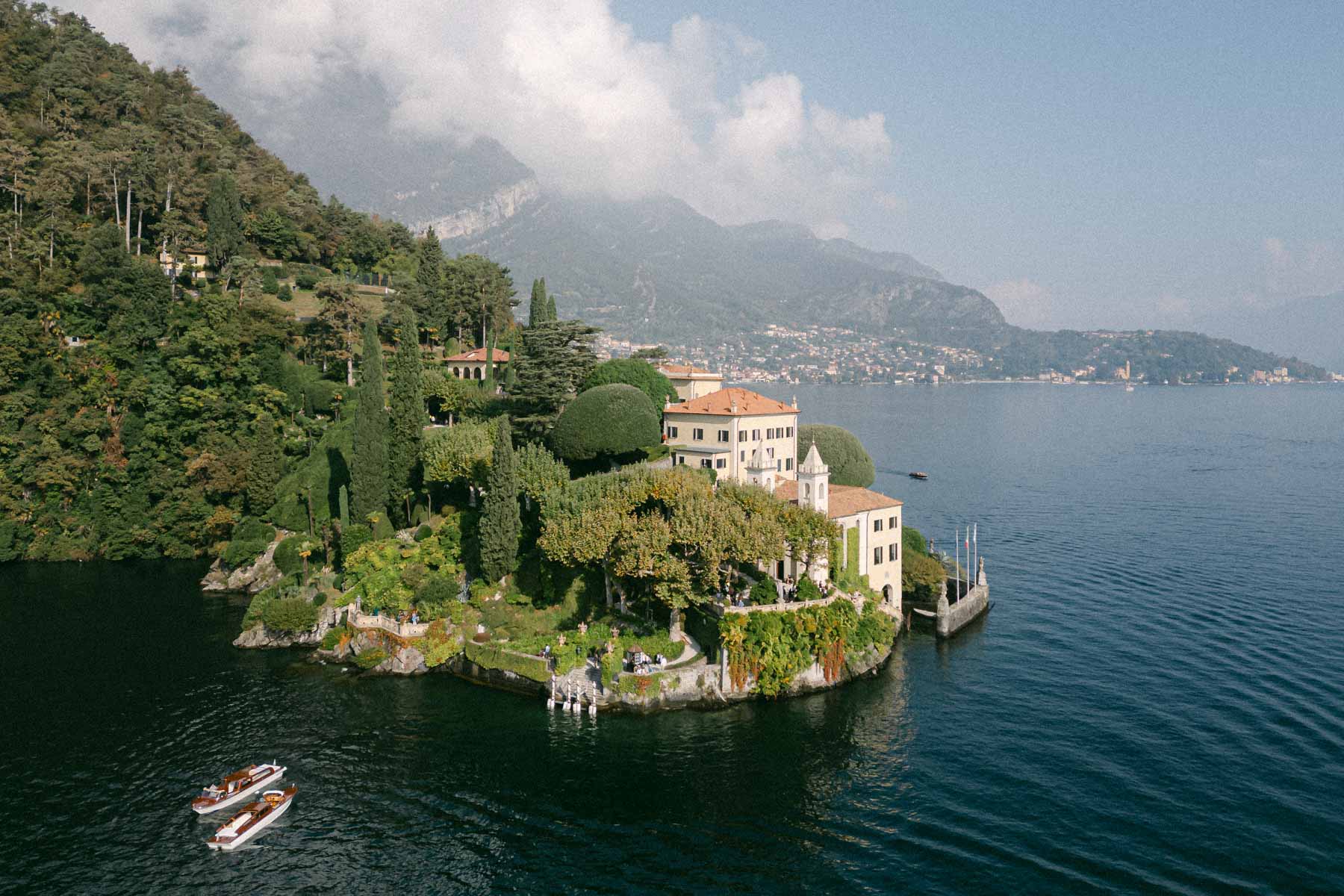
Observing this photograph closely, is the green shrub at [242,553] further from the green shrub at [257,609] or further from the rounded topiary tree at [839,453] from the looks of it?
the rounded topiary tree at [839,453]

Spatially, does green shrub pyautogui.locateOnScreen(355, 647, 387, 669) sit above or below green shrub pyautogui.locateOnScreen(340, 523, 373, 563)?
below

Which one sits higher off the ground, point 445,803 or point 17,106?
point 17,106

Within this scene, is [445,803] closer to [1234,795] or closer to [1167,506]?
[1234,795]

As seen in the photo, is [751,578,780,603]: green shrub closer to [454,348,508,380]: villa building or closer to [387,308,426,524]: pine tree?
[387,308,426,524]: pine tree

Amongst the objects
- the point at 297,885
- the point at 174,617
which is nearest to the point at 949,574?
the point at 297,885

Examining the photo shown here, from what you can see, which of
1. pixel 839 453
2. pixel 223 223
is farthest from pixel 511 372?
pixel 223 223

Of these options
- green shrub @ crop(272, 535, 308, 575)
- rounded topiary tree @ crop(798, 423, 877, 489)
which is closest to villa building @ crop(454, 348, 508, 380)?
green shrub @ crop(272, 535, 308, 575)
